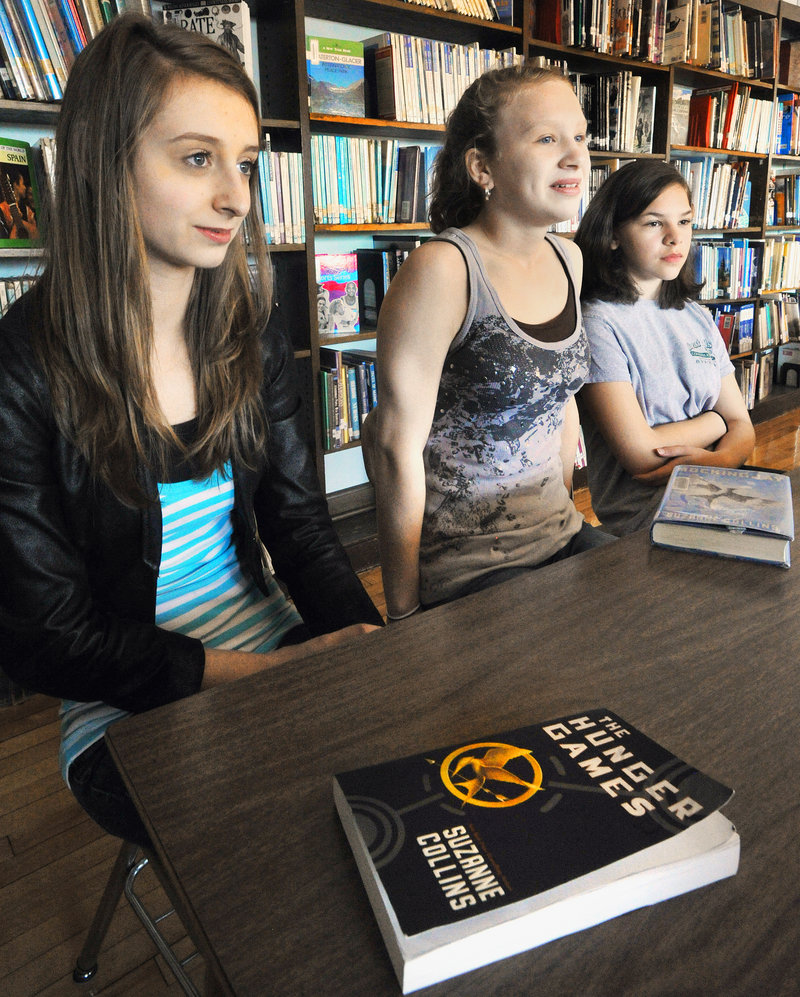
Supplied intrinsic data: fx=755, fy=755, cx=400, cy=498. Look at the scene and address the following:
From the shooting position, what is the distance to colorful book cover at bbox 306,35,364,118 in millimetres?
2326

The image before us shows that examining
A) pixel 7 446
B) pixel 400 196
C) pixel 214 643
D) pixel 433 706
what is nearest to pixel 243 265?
pixel 7 446

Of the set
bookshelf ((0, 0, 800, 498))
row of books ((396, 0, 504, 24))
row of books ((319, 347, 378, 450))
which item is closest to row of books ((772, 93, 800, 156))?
bookshelf ((0, 0, 800, 498))

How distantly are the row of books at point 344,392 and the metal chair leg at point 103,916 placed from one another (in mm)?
1694

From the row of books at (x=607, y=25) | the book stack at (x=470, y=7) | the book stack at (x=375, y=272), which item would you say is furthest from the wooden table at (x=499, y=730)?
the row of books at (x=607, y=25)

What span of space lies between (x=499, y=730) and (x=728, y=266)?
4259mm

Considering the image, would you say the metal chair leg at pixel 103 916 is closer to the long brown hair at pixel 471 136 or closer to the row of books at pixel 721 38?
the long brown hair at pixel 471 136

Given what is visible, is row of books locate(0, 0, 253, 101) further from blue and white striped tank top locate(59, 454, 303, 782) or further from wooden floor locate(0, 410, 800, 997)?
wooden floor locate(0, 410, 800, 997)

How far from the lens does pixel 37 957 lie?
1.29 m

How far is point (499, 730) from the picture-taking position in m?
0.61

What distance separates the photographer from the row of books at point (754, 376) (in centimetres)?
450

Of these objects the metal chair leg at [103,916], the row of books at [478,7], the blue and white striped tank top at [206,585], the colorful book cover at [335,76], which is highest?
the row of books at [478,7]

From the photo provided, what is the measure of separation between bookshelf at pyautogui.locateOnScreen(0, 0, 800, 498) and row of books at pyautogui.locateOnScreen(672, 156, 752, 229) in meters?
0.35

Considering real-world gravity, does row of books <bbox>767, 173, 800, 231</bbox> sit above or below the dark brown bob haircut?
above

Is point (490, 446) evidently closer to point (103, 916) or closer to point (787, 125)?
point (103, 916)
